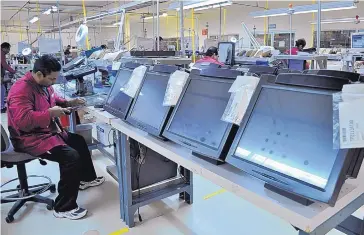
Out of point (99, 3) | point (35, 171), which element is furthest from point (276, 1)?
point (35, 171)

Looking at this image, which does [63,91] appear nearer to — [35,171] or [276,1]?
[35,171]

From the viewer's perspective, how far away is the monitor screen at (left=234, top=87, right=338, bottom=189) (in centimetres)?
93

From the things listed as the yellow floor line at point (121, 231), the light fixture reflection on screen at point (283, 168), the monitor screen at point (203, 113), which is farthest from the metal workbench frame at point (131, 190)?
the light fixture reflection on screen at point (283, 168)

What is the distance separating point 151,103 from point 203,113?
18.8 inches

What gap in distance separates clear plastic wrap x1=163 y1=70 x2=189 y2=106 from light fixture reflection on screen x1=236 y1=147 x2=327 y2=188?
0.52 metres

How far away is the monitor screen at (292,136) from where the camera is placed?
36.7 inches

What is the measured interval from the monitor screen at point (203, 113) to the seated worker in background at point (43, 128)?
1196 millimetres

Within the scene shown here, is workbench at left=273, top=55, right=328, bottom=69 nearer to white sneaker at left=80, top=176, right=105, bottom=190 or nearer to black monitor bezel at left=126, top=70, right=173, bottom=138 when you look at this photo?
black monitor bezel at left=126, top=70, right=173, bottom=138

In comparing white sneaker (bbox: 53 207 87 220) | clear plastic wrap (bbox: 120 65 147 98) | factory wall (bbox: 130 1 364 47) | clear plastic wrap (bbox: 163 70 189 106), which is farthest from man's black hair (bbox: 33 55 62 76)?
factory wall (bbox: 130 1 364 47)

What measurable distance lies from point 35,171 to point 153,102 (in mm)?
2306

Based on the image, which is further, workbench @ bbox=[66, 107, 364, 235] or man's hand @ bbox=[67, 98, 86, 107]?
man's hand @ bbox=[67, 98, 86, 107]

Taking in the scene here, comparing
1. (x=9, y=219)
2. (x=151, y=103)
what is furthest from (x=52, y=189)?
(x=151, y=103)

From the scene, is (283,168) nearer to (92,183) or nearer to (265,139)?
(265,139)

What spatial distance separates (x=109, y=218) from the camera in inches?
95.6
